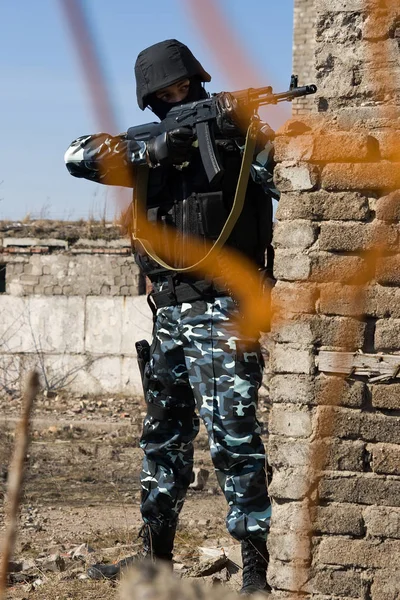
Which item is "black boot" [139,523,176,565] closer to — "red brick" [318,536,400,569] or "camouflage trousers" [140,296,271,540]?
"camouflage trousers" [140,296,271,540]

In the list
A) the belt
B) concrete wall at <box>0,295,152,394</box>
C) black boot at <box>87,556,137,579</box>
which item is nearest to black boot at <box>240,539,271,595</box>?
black boot at <box>87,556,137,579</box>

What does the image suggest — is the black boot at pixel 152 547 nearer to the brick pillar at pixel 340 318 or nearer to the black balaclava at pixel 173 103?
the brick pillar at pixel 340 318

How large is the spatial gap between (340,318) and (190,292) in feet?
2.04

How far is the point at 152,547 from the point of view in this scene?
3.65 metres

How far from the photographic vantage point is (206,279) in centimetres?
342

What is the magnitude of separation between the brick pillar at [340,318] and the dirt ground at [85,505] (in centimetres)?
81

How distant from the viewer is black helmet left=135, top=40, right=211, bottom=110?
3.58 metres

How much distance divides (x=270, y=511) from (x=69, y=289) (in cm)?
813

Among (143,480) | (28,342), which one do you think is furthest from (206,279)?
(28,342)

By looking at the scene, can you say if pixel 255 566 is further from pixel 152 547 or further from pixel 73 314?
pixel 73 314

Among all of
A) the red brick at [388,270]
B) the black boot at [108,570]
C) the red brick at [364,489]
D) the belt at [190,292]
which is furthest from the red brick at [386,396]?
the black boot at [108,570]

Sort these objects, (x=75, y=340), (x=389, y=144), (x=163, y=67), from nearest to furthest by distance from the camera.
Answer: (x=389, y=144) < (x=163, y=67) < (x=75, y=340)

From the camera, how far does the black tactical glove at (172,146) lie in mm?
3402

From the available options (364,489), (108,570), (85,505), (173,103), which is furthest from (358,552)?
(85,505)
